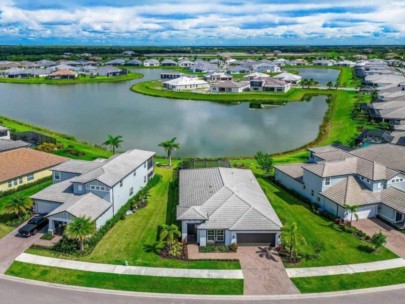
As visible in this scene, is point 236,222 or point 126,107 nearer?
point 236,222

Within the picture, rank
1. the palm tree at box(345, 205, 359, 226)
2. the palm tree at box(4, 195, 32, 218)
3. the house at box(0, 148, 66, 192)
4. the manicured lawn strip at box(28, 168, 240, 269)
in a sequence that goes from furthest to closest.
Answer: the house at box(0, 148, 66, 192) → the palm tree at box(4, 195, 32, 218) → the palm tree at box(345, 205, 359, 226) → the manicured lawn strip at box(28, 168, 240, 269)

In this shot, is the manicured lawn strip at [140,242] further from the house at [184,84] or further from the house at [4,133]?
the house at [184,84]

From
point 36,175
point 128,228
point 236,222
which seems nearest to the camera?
point 236,222

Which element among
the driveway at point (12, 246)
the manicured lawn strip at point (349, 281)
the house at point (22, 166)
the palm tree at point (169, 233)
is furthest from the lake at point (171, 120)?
the manicured lawn strip at point (349, 281)

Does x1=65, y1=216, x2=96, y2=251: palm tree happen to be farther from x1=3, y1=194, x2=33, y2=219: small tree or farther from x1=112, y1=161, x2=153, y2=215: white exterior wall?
x1=3, y1=194, x2=33, y2=219: small tree

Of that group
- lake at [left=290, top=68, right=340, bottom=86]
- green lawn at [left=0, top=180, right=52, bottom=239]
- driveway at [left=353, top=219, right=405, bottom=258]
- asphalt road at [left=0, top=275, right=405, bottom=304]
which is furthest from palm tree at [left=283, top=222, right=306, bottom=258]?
lake at [left=290, top=68, right=340, bottom=86]

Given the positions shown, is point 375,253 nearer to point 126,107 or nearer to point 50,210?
point 50,210

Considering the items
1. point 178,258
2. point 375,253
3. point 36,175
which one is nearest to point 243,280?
point 178,258
